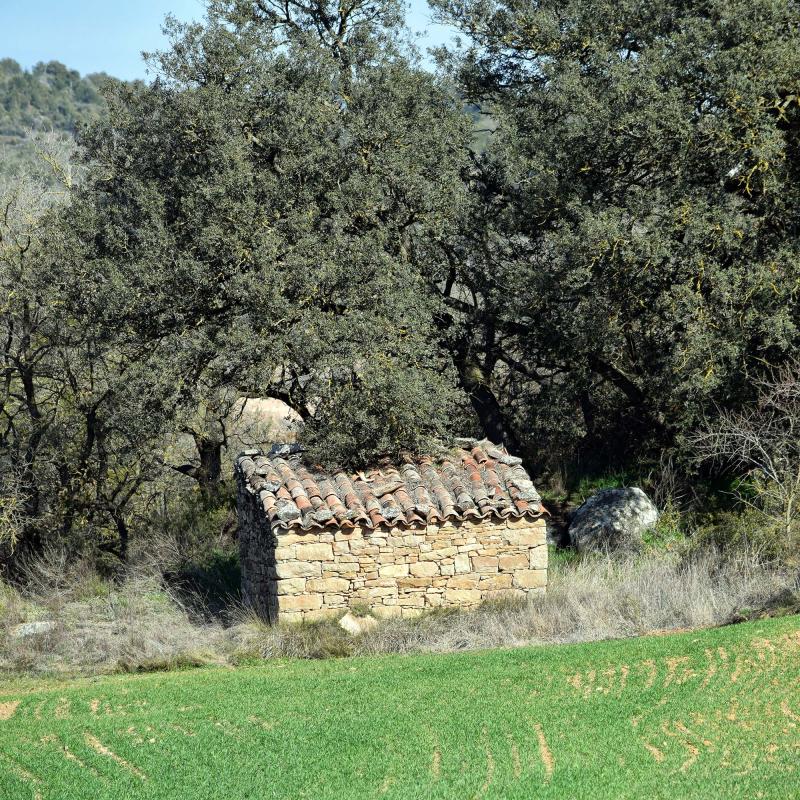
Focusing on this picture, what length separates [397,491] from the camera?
14.9 meters

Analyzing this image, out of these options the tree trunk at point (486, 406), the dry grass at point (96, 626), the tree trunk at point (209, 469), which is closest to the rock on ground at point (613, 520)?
the tree trunk at point (486, 406)

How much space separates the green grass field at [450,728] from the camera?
8.69 m

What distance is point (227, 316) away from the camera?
684 inches

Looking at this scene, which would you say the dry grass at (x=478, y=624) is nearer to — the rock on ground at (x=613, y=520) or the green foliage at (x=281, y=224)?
the rock on ground at (x=613, y=520)

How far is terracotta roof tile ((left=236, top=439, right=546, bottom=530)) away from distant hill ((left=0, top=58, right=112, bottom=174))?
2111 inches

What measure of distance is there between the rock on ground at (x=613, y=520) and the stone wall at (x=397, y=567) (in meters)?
2.84

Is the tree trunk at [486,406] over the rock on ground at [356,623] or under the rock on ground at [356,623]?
over

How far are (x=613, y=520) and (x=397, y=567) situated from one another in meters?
5.00

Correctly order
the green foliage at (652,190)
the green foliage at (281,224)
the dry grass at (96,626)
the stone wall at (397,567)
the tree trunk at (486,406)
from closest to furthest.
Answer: the dry grass at (96,626), the stone wall at (397,567), the green foliage at (652,190), the green foliage at (281,224), the tree trunk at (486,406)

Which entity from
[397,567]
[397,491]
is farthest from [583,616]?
[397,491]

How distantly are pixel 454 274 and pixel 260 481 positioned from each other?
7201mm

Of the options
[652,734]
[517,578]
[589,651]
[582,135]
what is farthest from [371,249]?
[652,734]

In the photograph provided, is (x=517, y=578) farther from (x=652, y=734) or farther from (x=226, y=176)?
(x=226, y=176)

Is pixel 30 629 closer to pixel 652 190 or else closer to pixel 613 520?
pixel 613 520
